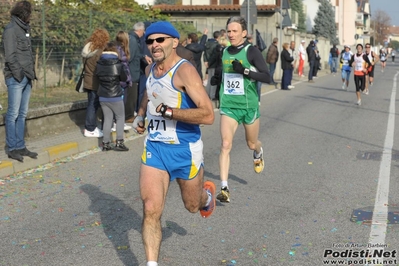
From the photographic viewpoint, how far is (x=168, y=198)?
7.63 metres

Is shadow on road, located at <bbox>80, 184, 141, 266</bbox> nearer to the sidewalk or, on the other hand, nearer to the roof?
the sidewalk

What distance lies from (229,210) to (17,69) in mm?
3586

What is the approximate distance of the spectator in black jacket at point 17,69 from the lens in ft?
29.4

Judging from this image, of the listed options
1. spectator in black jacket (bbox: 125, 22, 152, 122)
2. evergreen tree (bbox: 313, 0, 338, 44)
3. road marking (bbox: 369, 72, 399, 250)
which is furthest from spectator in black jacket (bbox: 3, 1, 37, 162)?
evergreen tree (bbox: 313, 0, 338, 44)

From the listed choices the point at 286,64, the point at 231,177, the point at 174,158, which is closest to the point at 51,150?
the point at 231,177

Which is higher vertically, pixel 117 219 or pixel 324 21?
pixel 324 21

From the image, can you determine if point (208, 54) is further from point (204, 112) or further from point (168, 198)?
point (204, 112)

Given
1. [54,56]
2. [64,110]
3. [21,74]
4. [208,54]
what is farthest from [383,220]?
[208,54]

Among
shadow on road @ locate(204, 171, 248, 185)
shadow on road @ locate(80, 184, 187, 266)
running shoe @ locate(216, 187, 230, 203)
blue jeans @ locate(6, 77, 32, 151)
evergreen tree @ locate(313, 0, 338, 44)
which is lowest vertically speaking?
shadow on road @ locate(204, 171, 248, 185)

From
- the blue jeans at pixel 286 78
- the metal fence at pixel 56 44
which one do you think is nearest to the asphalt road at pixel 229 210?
the metal fence at pixel 56 44

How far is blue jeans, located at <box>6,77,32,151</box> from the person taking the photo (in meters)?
9.16

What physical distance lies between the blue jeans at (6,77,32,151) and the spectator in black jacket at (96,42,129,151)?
5.28 ft

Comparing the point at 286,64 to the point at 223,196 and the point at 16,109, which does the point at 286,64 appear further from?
the point at 223,196

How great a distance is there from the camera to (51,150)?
33.7 ft
